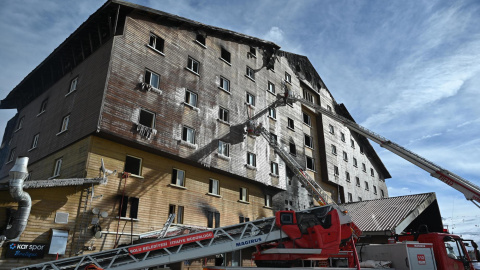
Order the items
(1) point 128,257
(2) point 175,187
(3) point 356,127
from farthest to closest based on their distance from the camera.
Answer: (3) point 356,127 → (2) point 175,187 → (1) point 128,257

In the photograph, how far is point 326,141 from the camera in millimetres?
41781

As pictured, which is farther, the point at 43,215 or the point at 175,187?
the point at 175,187

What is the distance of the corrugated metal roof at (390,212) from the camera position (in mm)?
20766

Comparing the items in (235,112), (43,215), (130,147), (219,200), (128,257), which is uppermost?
(235,112)

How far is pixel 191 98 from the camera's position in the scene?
85.5 ft

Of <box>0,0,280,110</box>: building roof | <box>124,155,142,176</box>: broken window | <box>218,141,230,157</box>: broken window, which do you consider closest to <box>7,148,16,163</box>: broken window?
<box>0,0,280,110</box>: building roof

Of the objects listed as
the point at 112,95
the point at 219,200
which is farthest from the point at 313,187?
the point at 112,95

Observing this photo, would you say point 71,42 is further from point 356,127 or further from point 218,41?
point 356,127

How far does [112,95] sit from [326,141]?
2931 cm

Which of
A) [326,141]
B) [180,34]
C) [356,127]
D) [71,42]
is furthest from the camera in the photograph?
[326,141]

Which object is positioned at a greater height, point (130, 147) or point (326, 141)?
point (326, 141)

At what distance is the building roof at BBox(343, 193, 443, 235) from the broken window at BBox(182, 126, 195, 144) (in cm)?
1405

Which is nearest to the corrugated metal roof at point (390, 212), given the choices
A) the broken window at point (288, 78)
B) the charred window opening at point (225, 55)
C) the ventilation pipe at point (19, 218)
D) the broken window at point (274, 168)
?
the broken window at point (274, 168)

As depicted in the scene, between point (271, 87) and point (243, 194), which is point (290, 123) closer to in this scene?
point (271, 87)
